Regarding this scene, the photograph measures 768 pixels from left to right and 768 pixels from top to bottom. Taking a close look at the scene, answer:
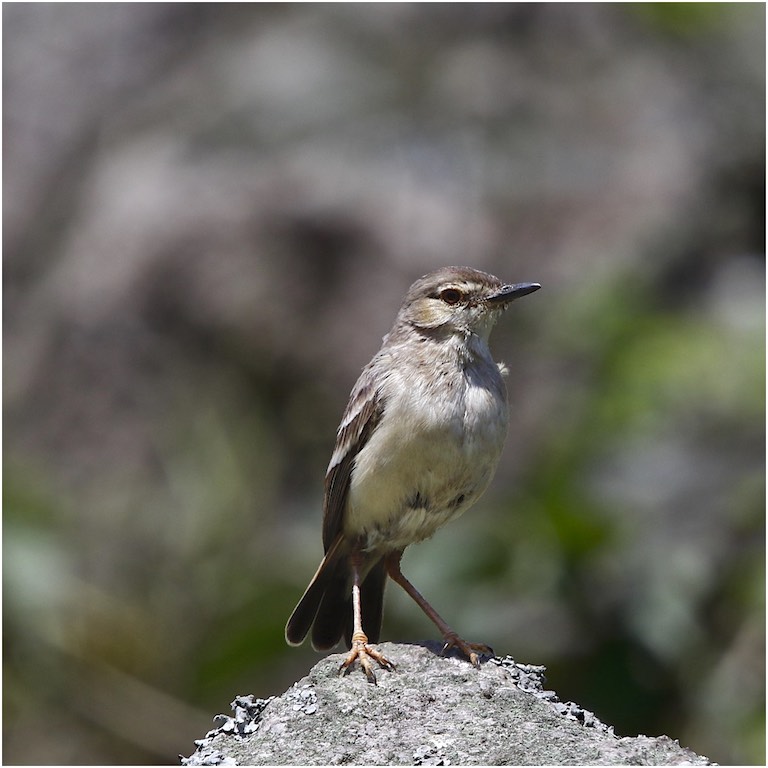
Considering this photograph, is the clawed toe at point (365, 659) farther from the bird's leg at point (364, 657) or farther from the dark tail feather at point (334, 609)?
the dark tail feather at point (334, 609)

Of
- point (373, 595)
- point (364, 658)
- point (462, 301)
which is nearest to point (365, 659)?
point (364, 658)

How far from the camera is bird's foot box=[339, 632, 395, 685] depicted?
4590 mm

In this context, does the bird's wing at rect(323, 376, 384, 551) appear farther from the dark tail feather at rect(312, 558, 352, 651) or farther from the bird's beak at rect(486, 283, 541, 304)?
the bird's beak at rect(486, 283, 541, 304)

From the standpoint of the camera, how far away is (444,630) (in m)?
5.22

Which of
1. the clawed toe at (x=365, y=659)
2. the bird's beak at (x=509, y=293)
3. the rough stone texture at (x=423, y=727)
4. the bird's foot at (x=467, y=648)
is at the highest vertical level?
the bird's beak at (x=509, y=293)

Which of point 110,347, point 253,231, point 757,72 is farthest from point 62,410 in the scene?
point 757,72

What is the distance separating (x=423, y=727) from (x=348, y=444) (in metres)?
1.69

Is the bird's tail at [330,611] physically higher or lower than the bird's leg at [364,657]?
higher

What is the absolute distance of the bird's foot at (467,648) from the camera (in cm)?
483

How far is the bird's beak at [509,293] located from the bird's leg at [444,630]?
1.37 meters

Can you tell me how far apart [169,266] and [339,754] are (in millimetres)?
8962

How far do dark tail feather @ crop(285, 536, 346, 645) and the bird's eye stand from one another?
127 cm

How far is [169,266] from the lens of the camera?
12352mm

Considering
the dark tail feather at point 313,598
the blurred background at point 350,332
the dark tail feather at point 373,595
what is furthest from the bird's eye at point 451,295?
the blurred background at point 350,332
